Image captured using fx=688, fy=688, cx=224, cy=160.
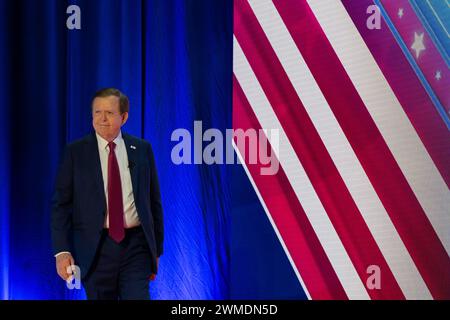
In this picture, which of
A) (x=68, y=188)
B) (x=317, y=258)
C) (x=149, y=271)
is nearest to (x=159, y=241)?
(x=149, y=271)

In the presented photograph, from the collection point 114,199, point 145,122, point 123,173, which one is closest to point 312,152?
point 145,122

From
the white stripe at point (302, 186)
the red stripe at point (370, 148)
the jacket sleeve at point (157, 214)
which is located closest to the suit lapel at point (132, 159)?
the jacket sleeve at point (157, 214)

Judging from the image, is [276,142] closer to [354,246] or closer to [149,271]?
[354,246]

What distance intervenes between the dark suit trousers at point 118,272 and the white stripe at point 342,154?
5.12 feet

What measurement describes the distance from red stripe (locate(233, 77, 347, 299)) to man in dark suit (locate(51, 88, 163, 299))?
37.3 inches

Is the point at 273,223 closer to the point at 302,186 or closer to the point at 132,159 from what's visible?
the point at 302,186

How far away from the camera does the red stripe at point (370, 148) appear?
4320 millimetres

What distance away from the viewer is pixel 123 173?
3686 millimetres

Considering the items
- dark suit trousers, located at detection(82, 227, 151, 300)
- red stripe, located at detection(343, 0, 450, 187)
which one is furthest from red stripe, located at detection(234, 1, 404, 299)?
Answer: dark suit trousers, located at detection(82, 227, 151, 300)

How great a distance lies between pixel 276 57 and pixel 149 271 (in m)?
1.74

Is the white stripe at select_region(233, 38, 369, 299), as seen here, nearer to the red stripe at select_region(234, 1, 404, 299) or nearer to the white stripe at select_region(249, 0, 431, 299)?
the red stripe at select_region(234, 1, 404, 299)

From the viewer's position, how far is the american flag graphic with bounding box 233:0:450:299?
433 cm

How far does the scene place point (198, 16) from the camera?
4.45 metres

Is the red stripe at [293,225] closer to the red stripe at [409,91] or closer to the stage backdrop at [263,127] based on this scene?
the stage backdrop at [263,127]
